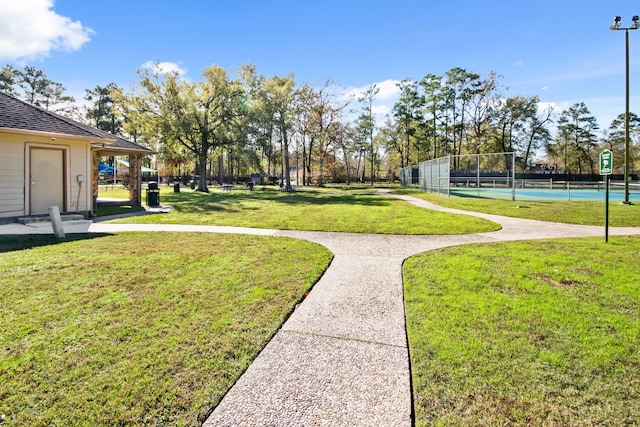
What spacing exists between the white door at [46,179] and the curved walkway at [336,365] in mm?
9835

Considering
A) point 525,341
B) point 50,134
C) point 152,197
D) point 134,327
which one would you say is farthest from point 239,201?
point 525,341

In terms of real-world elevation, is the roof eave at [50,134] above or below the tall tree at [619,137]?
below

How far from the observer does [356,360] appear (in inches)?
96.4

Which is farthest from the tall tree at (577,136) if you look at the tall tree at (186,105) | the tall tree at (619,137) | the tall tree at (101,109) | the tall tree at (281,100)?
the tall tree at (101,109)

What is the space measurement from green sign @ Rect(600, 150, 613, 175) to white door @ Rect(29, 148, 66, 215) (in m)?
14.0

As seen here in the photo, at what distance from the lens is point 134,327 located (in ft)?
9.53

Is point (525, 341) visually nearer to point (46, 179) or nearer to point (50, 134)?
point (50, 134)

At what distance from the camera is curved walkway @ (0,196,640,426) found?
1880mm

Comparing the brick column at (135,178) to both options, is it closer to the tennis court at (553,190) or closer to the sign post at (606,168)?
the sign post at (606,168)

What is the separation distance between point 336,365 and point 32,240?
293 inches

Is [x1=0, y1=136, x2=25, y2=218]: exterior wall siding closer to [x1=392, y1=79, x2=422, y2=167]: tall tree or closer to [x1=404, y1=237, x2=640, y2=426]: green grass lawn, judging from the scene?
[x1=404, y1=237, x2=640, y2=426]: green grass lawn

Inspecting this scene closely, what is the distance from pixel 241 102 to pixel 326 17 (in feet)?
46.3

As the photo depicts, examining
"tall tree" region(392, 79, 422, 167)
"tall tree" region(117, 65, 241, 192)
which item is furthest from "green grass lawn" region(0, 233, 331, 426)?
"tall tree" region(392, 79, 422, 167)

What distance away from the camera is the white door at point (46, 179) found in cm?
944
